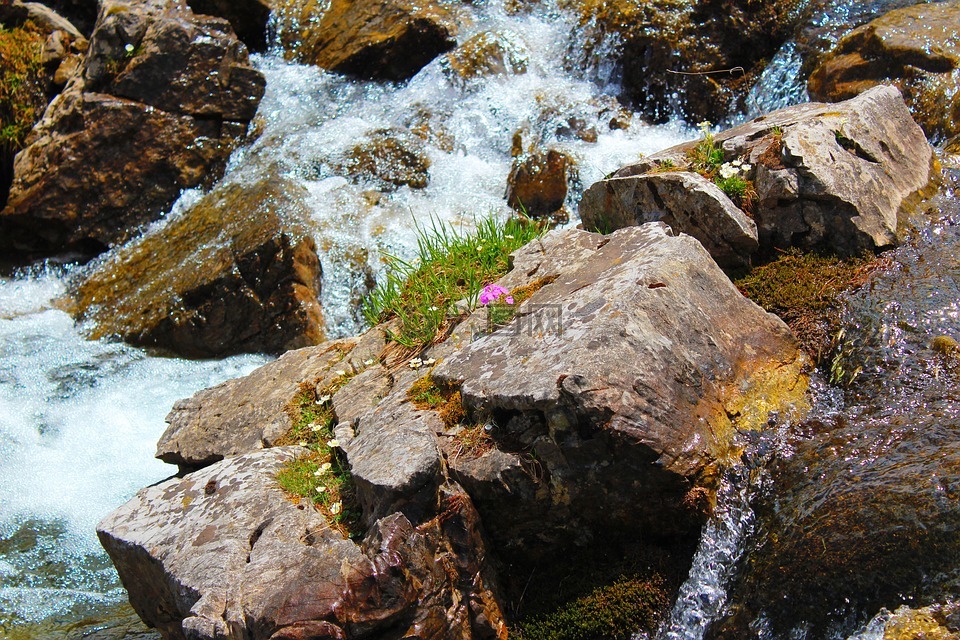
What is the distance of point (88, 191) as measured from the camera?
9.77m

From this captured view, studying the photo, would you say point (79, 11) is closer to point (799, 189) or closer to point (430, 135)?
point (430, 135)

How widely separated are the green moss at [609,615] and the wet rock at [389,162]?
654cm

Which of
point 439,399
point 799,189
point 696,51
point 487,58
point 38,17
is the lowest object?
point 439,399

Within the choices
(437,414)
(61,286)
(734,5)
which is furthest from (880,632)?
(61,286)

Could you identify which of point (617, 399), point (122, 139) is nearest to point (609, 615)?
point (617, 399)

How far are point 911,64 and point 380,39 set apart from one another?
6528 millimetres

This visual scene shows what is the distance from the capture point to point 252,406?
5.21 metres

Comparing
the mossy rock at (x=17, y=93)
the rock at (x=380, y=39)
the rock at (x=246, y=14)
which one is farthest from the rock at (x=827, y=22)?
the mossy rock at (x=17, y=93)

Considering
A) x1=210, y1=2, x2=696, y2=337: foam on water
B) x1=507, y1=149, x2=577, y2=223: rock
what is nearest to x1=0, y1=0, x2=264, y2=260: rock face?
x1=210, y1=2, x2=696, y2=337: foam on water

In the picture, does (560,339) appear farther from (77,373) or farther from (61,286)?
(61,286)

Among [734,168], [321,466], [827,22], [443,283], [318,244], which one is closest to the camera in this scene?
[321,466]

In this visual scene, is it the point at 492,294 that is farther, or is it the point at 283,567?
the point at 492,294

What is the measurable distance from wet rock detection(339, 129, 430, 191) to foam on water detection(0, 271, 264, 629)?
8.95 feet

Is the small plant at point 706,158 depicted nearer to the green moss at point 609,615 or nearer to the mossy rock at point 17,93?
the green moss at point 609,615
